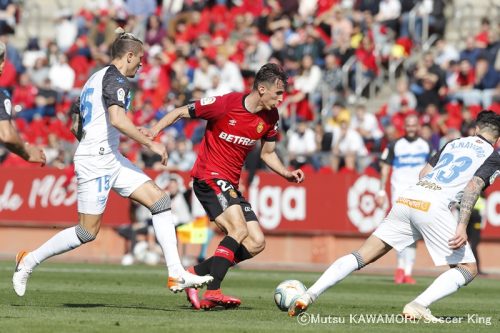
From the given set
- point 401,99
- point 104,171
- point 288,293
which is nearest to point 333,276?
point 288,293

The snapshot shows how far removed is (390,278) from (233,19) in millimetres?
12712

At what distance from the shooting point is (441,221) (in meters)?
11.9

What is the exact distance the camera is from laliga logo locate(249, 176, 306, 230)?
25594 millimetres

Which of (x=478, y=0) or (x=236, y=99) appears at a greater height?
(x=478, y=0)

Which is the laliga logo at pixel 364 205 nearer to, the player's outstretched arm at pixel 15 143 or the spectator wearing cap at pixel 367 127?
the spectator wearing cap at pixel 367 127

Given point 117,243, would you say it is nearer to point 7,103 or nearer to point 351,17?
point 351,17

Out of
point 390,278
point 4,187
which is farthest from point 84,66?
point 390,278

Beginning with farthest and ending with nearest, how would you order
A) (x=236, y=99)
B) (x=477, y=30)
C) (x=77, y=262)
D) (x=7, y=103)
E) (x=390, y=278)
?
(x=477, y=30), (x=77, y=262), (x=390, y=278), (x=236, y=99), (x=7, y=103)

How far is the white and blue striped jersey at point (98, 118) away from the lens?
12.8m

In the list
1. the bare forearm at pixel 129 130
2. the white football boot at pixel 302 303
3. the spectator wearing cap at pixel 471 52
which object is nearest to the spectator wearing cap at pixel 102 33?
the spectator wearing cap at pixel 471 52

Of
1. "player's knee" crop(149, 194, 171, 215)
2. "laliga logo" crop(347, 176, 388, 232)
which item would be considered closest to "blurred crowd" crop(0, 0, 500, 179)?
"laliga logo" crop(347, 176, 388, 232)

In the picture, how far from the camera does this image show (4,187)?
27.7 meters

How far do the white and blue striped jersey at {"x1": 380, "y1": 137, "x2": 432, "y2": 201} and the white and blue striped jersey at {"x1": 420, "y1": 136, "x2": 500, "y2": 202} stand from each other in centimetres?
728

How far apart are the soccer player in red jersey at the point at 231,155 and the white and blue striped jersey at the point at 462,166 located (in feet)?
5.90
